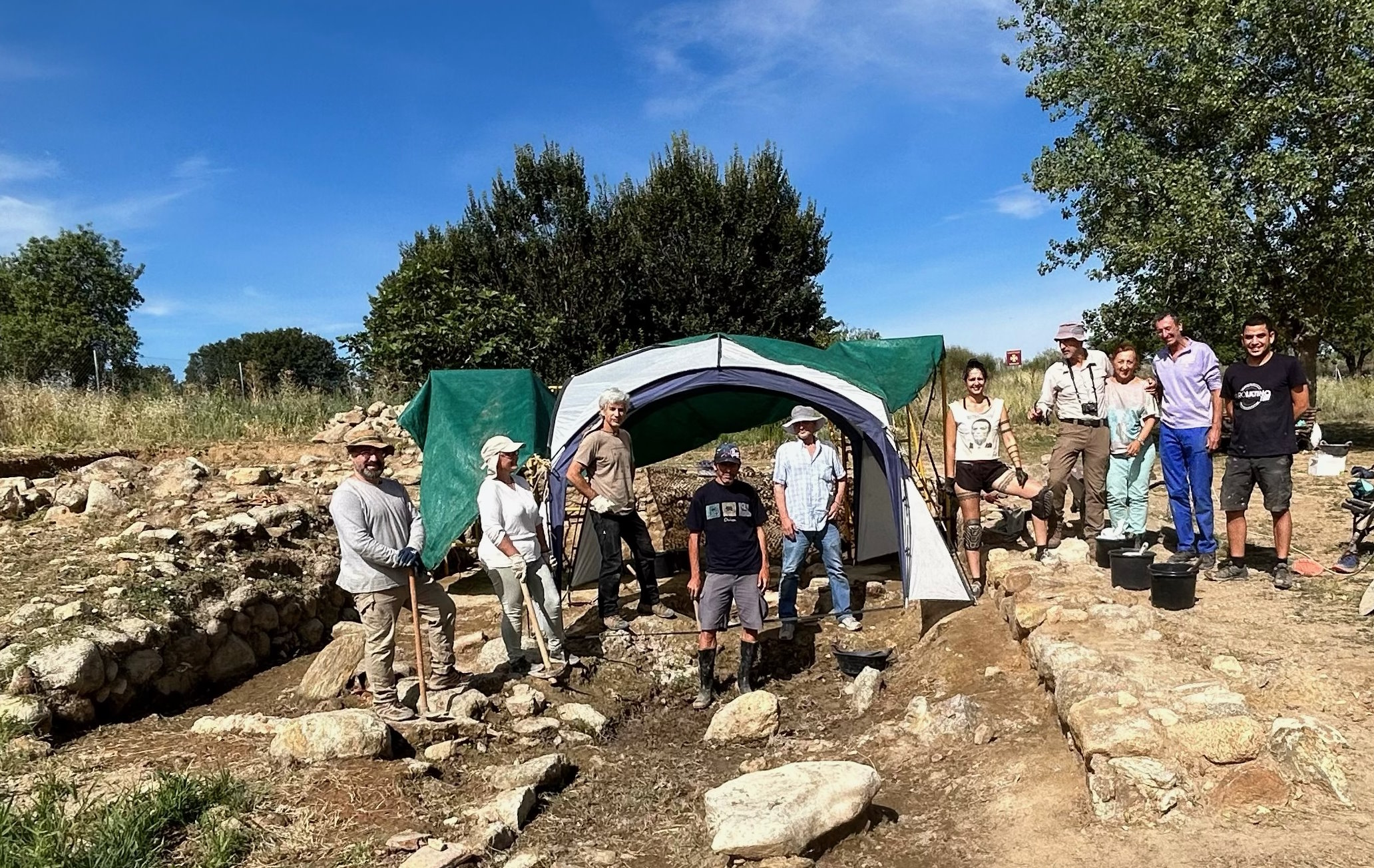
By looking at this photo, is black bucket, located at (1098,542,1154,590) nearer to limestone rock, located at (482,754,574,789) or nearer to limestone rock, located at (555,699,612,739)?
limestone rock, located at (555,699,612,739)

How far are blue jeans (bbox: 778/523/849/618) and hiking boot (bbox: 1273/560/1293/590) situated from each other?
258cm

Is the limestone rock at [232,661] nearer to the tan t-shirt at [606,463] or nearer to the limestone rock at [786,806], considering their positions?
the tan t-shirt at [606,463]

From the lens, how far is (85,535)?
7594 mm

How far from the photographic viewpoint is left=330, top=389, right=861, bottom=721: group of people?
195 inches

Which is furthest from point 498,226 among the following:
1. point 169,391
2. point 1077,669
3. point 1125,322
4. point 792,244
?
point 1077,669

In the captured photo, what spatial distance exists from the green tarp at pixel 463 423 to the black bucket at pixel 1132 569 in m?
4.59

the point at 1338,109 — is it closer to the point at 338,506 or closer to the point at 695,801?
the point at 695,801

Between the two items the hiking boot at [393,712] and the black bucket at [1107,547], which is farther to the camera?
the black bucket at [1107,547]

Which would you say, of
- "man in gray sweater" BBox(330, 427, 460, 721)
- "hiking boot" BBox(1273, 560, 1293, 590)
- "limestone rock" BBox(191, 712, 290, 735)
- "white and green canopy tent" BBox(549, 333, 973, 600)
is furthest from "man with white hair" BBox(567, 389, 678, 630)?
"hiking boot" BBox(1273, 560, 1293, 590)

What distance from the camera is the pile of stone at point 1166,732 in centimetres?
319

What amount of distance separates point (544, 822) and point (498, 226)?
63.2ft

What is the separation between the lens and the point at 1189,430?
566 centimetres

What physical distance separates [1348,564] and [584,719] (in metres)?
4.85

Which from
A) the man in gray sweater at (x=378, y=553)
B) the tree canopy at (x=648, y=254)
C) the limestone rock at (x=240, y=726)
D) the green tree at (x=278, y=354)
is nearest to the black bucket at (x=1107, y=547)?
the man in gray sweater at (x=378, y=553)
